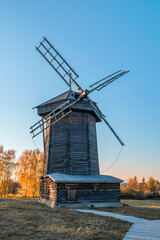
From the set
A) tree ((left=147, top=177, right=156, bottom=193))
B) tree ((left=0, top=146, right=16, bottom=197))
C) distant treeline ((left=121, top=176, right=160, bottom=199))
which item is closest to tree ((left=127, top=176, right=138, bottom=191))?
distant treeline ((left=121, top=176, right=160, bottom=199))

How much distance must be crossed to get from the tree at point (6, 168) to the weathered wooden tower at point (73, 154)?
620 inches

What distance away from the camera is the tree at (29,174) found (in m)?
33.9

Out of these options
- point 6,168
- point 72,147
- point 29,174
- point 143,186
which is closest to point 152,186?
point 143,186

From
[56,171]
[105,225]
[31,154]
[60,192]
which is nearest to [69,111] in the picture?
[56,171]

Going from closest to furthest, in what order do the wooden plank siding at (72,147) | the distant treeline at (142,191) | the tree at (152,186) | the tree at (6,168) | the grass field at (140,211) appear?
the grass field at (140,211) < the wooden plank siding at (72,147) < the tree at (6,168) < the distant treeline at (142,191) < the tree at (152,186)

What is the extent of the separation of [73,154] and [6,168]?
65.9ft

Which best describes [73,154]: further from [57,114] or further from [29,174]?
[29,174]

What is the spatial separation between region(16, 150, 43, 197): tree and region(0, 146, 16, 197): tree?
1.32 meters

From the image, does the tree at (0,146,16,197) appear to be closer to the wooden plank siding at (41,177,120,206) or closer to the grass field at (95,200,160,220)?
the wooden plank siding at (41,177,120,206)

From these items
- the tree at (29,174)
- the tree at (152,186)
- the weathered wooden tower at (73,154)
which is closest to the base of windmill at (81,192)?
the weathered wooden tower at (73,154)

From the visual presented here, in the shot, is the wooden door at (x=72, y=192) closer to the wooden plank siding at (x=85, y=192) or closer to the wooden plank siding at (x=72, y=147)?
the wooden plank siding at (x=85, y=192)

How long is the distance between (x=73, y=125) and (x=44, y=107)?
178 inches

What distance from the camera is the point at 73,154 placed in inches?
725

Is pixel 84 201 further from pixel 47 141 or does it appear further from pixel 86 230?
pixel 86 230
